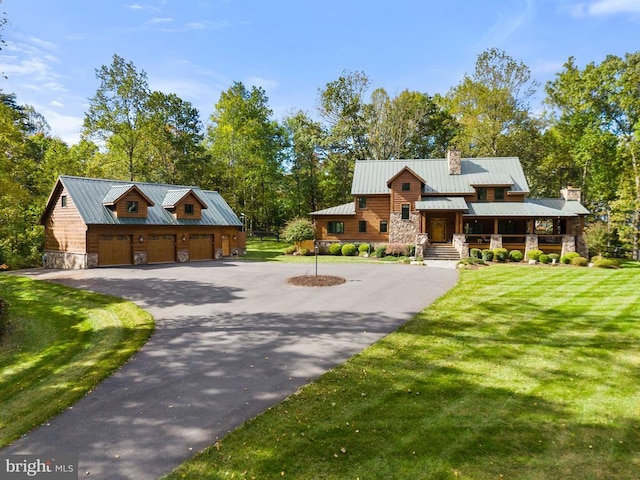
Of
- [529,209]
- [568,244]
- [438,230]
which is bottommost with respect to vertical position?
[568,244]

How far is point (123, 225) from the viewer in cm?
2580

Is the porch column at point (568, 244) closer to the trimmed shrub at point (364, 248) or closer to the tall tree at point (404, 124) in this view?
the trimmed shrub at point (364, 248)

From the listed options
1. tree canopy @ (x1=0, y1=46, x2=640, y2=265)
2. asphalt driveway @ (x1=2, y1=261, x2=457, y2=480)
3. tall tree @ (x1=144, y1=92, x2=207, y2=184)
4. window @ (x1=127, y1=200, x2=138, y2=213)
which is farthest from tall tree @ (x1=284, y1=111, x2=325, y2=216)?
asphalt driveway @ (x1=2, y1=261, x2=457, y2=480)

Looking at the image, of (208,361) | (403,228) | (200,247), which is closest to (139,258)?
(200,247)

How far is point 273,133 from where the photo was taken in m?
48.1

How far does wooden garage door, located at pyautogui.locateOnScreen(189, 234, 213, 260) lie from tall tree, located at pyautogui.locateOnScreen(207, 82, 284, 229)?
15.6 m

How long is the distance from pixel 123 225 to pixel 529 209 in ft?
107

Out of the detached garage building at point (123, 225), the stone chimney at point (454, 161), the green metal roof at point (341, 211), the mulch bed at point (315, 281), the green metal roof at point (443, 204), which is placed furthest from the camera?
the green metal roof at point (341, 211)

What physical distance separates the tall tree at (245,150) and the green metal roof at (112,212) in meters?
13.8

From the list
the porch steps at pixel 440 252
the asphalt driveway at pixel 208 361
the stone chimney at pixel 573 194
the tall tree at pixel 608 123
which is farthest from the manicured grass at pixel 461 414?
the tall tree at pixel 608 123

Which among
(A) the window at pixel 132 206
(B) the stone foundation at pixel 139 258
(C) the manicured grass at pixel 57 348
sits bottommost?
(C) the manicured grass at pixel 57 348

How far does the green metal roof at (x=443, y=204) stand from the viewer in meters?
30.5

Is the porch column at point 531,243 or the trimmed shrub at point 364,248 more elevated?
the porch column at point 531,243

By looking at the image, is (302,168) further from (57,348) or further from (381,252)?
Answer: (57,348)
